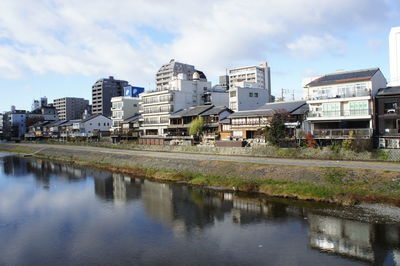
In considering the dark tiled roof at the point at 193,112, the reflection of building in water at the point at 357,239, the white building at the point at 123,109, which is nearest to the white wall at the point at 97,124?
the white building at the point at 123,109

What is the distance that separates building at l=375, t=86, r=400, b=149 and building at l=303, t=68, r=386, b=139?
3.06 ft

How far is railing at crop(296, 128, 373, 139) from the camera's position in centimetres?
3544

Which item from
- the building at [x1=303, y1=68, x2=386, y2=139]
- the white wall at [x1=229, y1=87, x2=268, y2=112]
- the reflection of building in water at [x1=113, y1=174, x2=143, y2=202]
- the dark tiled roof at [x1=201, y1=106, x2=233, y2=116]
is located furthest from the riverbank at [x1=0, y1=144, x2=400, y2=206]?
the white wall at [x1=229, y1=87, x2=268, y2=112]

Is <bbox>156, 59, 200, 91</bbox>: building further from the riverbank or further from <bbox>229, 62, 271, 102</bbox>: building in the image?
the riverbank

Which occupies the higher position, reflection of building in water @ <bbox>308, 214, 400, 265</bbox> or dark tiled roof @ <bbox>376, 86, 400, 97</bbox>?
dark tiled roof @ <bbox>376, 86, 400, 97</bbox>

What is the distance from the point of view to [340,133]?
37.0 meters

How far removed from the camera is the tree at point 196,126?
5494 centimetres

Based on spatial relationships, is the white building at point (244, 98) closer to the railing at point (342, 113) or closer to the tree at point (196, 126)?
the tree at point (196, 126)

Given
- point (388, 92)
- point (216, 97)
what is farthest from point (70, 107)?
point (388, 92)

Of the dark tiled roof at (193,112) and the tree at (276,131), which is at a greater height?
the dark tiled roof at (193,112)

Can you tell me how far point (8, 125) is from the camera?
446 feet

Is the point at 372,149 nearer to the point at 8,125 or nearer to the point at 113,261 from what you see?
the point at 113,261

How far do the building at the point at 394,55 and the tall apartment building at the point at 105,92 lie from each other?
104836 millimetres

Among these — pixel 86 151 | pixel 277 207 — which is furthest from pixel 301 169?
pixel 86 151
